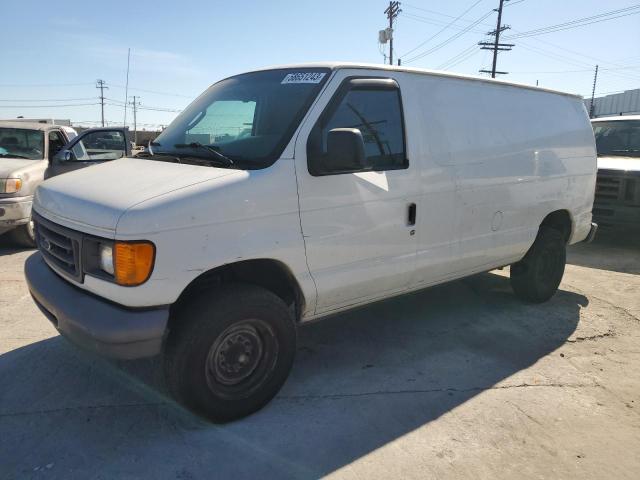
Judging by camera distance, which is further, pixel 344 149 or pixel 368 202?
pixel 368 202

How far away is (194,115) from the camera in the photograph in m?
3.82

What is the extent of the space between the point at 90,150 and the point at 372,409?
7.13m

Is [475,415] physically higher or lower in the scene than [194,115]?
lower

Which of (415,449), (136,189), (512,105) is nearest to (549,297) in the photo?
(512,105)

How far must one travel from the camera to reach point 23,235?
7176 millimetres

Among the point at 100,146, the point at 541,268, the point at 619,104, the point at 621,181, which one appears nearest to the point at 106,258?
the point at 541,268

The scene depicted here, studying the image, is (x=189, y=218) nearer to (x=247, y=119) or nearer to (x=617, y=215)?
(x=247, y=119)

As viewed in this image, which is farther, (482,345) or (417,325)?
(417,325)

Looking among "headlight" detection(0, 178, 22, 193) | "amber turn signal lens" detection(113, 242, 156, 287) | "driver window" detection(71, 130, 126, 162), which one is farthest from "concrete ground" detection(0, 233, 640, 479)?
"driver window" detection(71, 130, 126, 162)

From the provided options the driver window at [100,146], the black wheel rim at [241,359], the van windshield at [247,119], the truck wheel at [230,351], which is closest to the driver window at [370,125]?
the van windshield at [247,119]

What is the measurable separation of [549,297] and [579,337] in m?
0.94

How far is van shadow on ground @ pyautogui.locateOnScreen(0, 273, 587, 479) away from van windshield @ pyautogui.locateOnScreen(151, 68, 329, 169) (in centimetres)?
159

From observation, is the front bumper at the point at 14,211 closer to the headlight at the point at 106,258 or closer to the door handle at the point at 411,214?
the headlight at the point at 106,258

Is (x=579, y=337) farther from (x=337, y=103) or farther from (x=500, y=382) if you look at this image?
(x=337, y=103)
